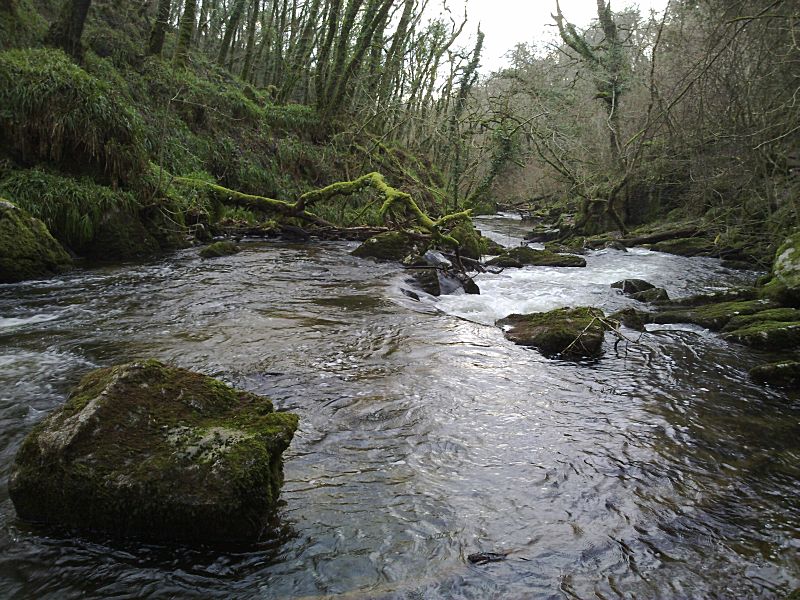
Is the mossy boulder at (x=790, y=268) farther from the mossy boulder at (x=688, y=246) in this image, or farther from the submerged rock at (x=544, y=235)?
the submerged rock at (x=544, y=235)

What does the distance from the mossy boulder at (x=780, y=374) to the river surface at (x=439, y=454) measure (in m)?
0.19

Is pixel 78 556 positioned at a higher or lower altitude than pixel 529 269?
lower

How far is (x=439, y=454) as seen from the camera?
370cm

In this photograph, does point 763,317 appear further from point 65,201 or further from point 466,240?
point 65,201

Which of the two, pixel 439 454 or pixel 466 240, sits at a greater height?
pixel 466 240

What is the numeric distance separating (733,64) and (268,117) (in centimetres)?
1571

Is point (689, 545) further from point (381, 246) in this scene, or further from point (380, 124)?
point (380, 124)

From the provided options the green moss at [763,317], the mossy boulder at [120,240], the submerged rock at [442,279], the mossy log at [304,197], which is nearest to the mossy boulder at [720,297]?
the green moss at [763,317]

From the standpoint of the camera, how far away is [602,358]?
6090mm

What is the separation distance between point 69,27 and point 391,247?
847 cm

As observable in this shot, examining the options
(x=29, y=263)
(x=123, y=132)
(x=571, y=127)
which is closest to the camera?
(x=29, y=263)

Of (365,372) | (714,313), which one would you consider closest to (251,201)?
(365,372)

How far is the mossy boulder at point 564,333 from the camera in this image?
6082 mm

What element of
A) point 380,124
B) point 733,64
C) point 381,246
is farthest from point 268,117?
point 733,64
